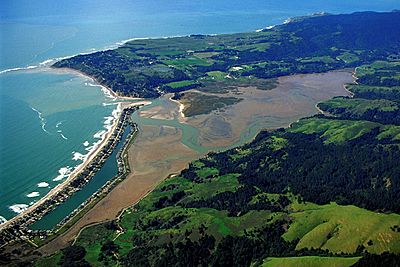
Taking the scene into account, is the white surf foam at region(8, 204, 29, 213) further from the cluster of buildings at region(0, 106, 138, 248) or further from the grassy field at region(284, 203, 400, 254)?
the grassy field at region(284, 203, 400, 254)

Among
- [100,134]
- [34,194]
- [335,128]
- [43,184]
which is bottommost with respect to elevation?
[34,194]

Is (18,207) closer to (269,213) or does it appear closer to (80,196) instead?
(80,196)

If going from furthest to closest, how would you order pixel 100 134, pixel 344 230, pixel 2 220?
pixel 100 134
pixel 2 220
pixel 344 230


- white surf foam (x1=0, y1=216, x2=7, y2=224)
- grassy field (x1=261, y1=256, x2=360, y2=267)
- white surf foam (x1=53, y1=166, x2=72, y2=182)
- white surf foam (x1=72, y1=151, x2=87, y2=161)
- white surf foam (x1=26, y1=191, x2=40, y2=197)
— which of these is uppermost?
white surf foam (x1=72, y1=151, x2=87, y2=161)

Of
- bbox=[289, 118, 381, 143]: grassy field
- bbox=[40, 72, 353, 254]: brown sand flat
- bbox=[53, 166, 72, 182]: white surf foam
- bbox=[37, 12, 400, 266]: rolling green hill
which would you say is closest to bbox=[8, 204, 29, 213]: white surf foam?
bbox=[53, 166, 72, 182]: white surf foam

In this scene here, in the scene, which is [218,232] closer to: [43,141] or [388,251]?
[388,251]

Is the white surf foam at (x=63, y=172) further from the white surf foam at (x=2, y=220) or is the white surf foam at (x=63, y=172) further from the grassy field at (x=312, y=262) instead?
the grassy field at (x=312, y=262)

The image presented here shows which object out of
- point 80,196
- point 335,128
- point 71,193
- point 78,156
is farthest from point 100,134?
point 335,128
